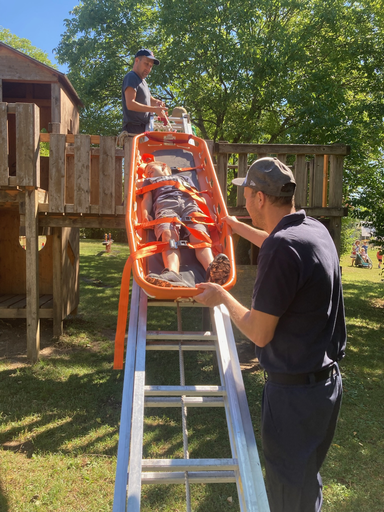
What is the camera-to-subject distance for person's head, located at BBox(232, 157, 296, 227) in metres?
2.14

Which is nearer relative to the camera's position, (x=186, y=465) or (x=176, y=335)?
(x=186, y=465)

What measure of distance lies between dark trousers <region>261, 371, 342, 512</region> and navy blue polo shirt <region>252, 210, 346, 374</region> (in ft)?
0.44

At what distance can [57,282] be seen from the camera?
7098 mm

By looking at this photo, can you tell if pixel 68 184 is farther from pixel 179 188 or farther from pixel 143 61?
pixel 179 188

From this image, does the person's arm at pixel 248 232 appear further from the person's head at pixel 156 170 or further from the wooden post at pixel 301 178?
the wooden post at pixel 301 178

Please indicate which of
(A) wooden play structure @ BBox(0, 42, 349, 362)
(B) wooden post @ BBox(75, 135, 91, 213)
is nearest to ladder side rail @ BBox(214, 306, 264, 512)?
(A) wooden play structure @ BBox(0, 42, 349, 362)

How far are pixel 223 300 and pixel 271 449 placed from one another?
0.80 m

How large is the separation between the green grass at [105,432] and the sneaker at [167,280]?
1797mm

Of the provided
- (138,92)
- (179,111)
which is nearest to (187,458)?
(138,92)

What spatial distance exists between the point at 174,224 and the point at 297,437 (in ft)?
7.71

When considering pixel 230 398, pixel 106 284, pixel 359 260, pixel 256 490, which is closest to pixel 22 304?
pixel 106 284

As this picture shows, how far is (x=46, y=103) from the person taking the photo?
1009 centimetres

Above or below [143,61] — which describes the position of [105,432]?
below

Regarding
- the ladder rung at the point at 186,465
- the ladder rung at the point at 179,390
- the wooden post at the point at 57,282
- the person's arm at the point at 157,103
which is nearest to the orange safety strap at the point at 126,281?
the ladder rung at the point at 179,390
